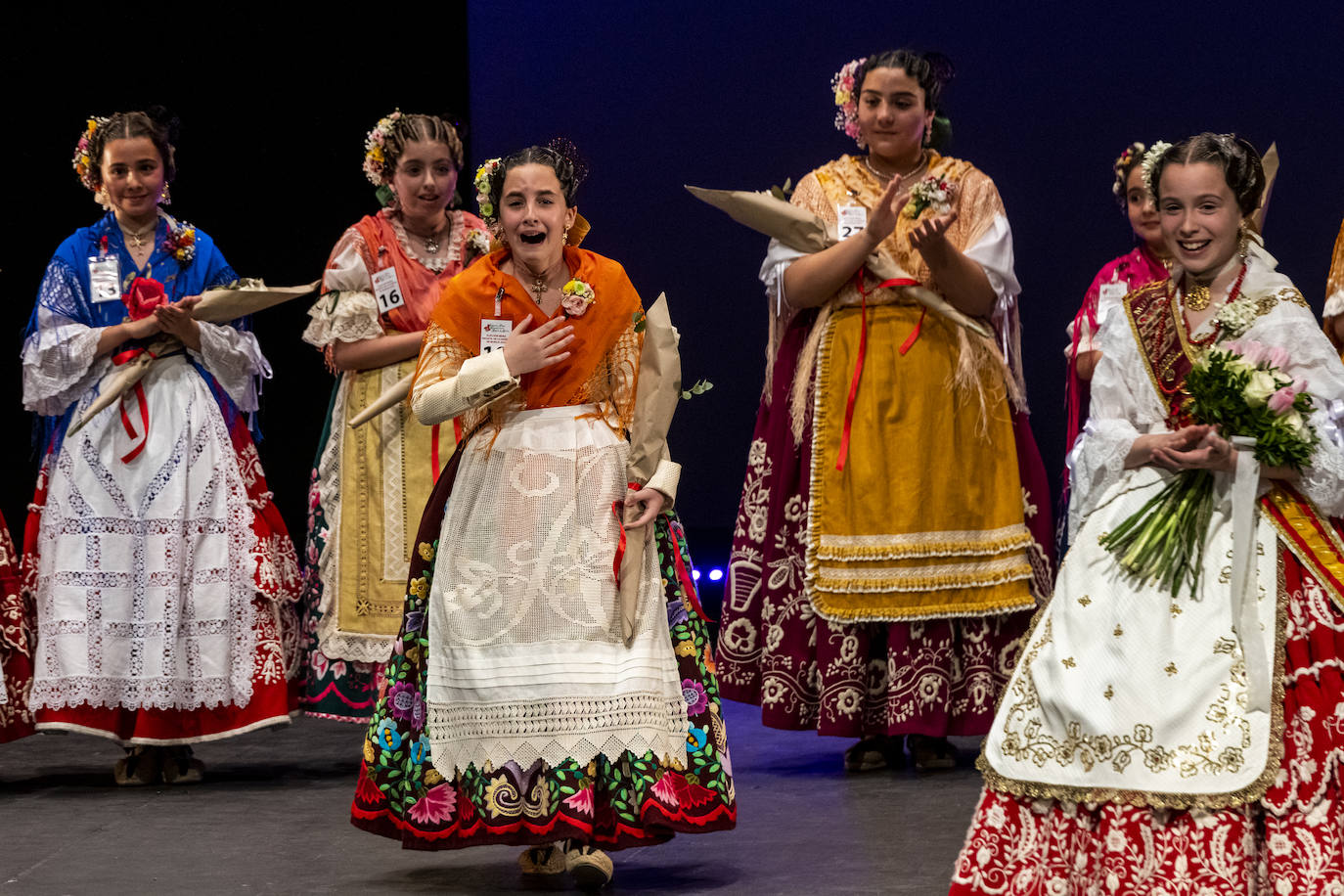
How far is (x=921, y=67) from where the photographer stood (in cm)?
461

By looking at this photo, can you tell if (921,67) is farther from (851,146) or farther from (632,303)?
(851,146)

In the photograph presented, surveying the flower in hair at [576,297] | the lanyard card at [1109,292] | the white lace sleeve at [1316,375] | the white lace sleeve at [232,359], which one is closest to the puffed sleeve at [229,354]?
the white lace sleeve at [232,359]

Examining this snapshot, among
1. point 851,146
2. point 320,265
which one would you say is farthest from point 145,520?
point 851,146

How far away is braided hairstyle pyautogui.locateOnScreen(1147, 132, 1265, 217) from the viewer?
307cm

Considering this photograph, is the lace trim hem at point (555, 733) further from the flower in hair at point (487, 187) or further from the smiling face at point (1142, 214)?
the smiling face at point (1142, 214)

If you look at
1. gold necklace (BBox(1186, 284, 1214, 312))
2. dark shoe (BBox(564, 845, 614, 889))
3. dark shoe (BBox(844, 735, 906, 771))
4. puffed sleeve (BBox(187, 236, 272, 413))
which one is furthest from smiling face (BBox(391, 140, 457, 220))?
gold necklace (BBox(1186, 284, 1214, 312))

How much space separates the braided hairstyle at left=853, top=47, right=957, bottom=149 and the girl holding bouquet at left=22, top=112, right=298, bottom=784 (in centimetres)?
179

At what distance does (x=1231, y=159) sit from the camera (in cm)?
307

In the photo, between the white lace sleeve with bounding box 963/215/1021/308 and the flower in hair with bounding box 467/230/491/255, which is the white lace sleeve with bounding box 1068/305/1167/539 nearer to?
the white lace sleeve with bounding box 963/215/1021/308

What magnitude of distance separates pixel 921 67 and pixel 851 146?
228cm

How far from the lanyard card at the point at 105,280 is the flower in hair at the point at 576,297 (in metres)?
1.79

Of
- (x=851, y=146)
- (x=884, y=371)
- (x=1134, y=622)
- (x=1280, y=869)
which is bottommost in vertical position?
(x=1280, y=869)

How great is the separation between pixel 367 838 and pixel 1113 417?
6.17 ft

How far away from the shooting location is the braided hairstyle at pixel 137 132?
4.86m
